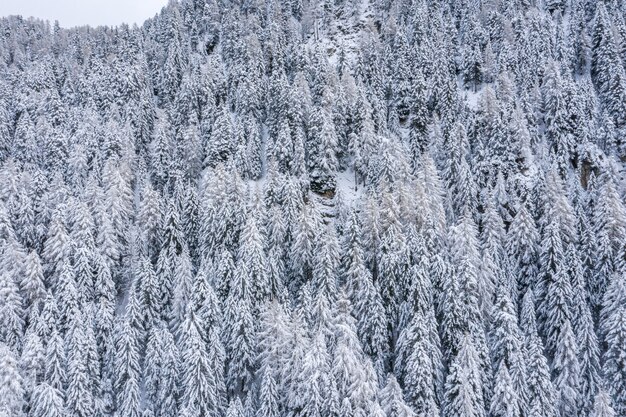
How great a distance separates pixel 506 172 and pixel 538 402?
39.6 meters

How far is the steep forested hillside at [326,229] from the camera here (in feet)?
146

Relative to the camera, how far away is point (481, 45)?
4080 inches

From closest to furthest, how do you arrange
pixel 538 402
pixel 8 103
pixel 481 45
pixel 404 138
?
pixel 538 402 < pixel 404 138 < pixel 8 103 < pixel 481 45

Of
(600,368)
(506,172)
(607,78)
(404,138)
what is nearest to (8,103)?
(404,138)

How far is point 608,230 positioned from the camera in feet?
182

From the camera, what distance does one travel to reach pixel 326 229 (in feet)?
201

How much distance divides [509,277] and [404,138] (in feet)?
125

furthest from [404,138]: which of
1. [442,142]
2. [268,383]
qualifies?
[268,383]

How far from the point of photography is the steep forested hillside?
44406mm

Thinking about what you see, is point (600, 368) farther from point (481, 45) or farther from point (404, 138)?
point (481, 45)

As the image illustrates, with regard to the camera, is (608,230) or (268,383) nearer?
(268,383)

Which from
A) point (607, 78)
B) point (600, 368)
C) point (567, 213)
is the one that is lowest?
point (600, 368)

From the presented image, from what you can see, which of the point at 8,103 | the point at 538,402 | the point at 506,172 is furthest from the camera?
the point at 8,103

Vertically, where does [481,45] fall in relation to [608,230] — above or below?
above
